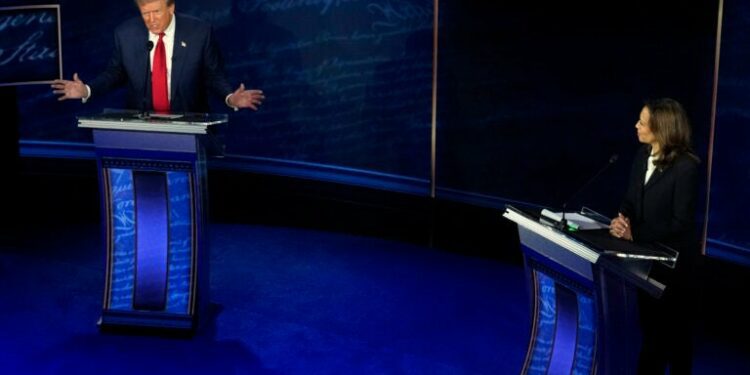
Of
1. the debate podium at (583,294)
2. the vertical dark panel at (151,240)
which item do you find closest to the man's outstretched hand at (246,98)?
the vertical dark panel at (151,240)

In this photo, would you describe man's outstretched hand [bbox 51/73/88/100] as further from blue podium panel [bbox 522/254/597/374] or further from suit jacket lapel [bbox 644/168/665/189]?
suit jacket lapel [bbox 644/168/665/189]

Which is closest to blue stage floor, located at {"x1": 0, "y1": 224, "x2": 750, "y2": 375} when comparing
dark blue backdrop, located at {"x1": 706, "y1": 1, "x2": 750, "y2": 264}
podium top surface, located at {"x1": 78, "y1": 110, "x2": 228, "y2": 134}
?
dark blue backdrop, located at {"x1": 706, "y1": 1, "x2": 750, "y2": 264}

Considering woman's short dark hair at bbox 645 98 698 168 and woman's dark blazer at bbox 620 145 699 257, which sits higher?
woman's short dark hair at bbox 645 98 698 168

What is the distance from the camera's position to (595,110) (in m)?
5.17

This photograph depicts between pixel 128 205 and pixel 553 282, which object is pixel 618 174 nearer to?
pixel 553 282

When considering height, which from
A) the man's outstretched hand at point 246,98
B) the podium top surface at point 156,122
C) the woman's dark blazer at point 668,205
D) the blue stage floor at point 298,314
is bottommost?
the blue stage floor at point 298,314

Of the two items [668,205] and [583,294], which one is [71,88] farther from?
[668,205]

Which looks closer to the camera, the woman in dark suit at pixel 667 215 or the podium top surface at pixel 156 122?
the woman in dark suit at pixel 667 215

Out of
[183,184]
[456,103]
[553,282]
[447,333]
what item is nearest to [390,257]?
[456,103]

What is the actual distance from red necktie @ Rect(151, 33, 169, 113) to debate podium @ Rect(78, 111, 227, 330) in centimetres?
17

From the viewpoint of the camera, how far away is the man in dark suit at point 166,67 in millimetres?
4199

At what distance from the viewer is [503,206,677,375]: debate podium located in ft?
9.12

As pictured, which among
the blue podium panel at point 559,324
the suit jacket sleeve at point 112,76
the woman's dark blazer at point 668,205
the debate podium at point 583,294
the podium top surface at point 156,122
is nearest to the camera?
the debate podium at point 583,294

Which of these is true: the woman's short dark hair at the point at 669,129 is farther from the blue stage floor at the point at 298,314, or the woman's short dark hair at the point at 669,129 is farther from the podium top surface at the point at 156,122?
the podium top surface at the point at 156,122
